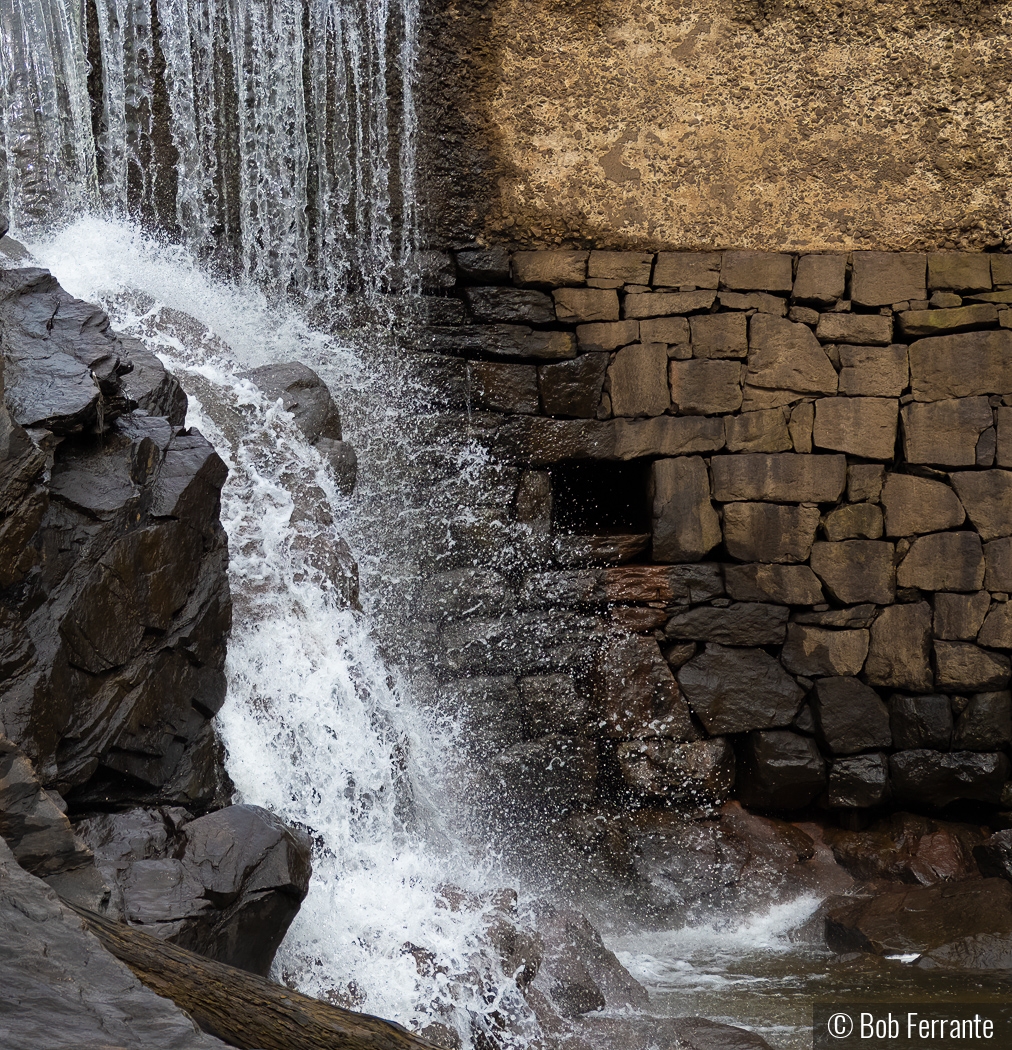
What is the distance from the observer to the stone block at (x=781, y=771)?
5367mm

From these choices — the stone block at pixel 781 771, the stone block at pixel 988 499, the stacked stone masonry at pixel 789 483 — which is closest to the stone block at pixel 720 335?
the stacked stone masonry at pixel 789 483

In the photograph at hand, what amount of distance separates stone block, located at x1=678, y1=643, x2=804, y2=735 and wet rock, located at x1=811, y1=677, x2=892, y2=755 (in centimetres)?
14

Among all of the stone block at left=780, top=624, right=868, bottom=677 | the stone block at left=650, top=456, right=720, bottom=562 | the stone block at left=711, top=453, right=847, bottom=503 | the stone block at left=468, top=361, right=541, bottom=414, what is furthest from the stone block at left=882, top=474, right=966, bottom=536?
the stone block at left=468, top=361, right=541, bottom=414

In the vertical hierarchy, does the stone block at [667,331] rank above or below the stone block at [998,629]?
above

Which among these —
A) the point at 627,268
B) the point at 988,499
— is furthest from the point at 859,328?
the point at 627,268

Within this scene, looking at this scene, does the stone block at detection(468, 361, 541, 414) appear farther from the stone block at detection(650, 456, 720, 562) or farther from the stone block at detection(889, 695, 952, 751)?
the stone block at detection(889, 695, 952, 751)

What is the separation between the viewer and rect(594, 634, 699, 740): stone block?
5320 millimetres

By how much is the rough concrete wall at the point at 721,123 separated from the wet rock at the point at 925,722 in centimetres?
228

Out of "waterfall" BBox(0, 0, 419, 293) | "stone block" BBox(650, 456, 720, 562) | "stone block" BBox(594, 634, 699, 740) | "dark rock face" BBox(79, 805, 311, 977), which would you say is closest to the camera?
"dark rock face" BBox(79, 805, 311, 977)

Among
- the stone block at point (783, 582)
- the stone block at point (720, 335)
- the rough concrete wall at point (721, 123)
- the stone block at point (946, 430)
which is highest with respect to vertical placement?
the rough concrete wall at point (721, 123)

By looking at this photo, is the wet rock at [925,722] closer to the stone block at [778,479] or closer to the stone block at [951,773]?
the stone block at [951,773]

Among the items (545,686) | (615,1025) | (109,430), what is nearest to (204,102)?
(109,430)

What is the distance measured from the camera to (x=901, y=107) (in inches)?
214

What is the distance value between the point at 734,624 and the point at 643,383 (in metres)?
1.28
